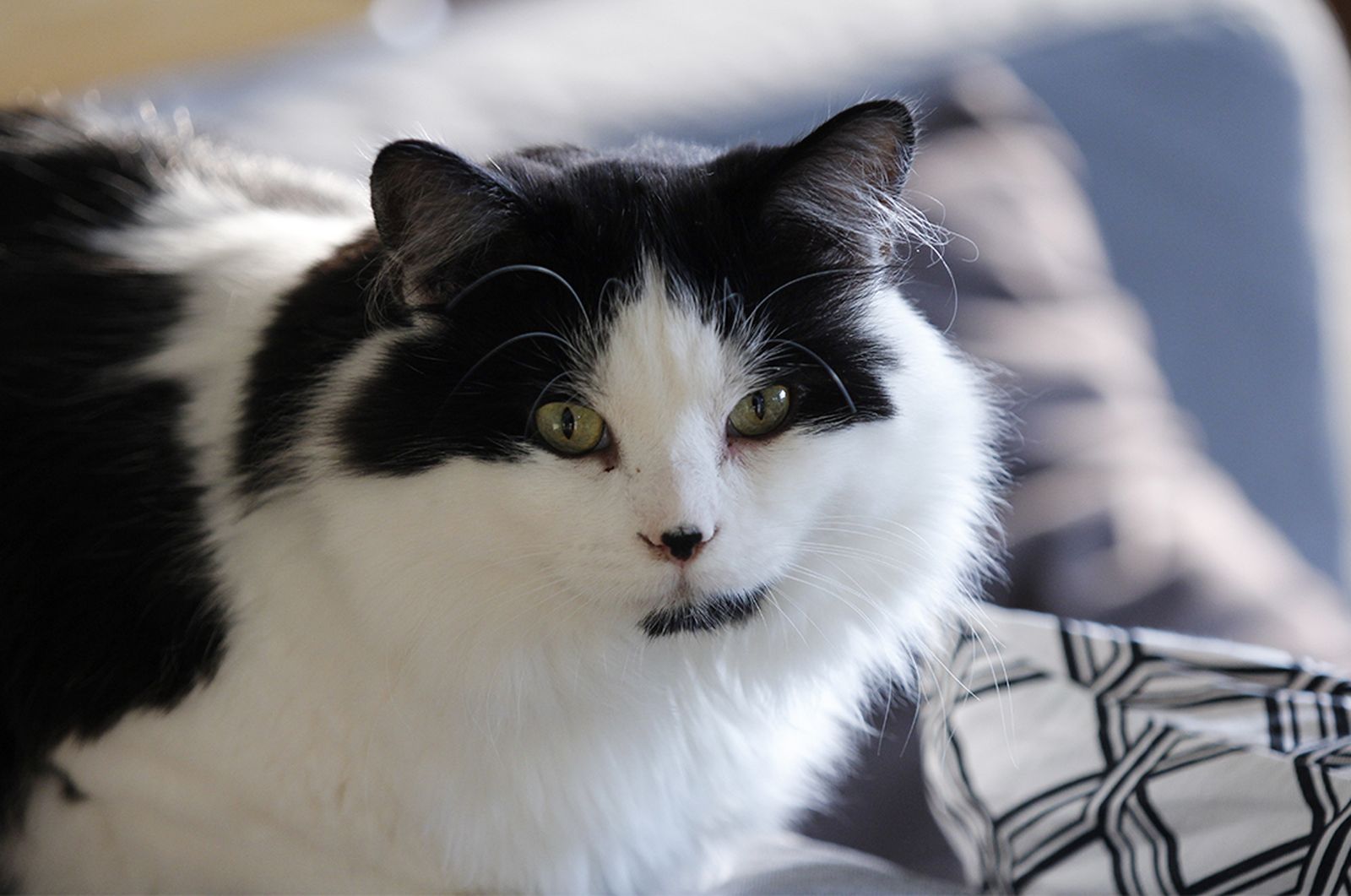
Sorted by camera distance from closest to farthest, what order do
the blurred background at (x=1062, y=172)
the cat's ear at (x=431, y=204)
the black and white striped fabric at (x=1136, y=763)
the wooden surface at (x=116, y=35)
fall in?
the cat's ear at (x=431, y=204) < the black and white striped fabric at (x=1136, y=763) < the blurred background at (x=1062, y=172) < the wooden surface at (x=116, y=35)

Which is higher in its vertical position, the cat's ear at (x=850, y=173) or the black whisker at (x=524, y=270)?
the cat's ear at (x=850, y=173)

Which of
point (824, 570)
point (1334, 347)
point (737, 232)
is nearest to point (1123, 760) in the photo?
point (824, 570)

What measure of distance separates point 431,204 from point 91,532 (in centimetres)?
40

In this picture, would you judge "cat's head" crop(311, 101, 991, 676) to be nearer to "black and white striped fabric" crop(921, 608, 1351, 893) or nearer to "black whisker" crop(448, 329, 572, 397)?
"black whisker" crop(448, 329, 572, 397)

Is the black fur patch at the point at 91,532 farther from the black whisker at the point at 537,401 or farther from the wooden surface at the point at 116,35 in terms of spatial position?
the wooden surface at the point at 116,35

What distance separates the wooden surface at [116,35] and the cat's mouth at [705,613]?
5.65ft

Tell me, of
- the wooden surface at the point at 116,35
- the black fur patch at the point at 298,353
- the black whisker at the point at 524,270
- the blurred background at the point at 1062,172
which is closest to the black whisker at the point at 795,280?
the black whisker at the point at 524,270

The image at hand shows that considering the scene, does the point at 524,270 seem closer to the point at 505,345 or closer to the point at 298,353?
the point at 505,345

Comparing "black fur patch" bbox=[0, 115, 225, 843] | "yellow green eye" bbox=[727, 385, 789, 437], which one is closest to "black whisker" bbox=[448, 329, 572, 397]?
"yellow green eye" bbox=[727, 385, 789, 437]

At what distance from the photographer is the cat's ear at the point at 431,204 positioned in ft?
2.47

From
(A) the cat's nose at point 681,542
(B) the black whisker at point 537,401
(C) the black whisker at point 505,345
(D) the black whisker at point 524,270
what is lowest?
(A) the cat's nose at point 681,542

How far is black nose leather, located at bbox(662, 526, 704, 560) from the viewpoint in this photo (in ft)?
2.47

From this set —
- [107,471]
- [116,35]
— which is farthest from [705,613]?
[116,35]

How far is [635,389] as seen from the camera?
2.57 feet
